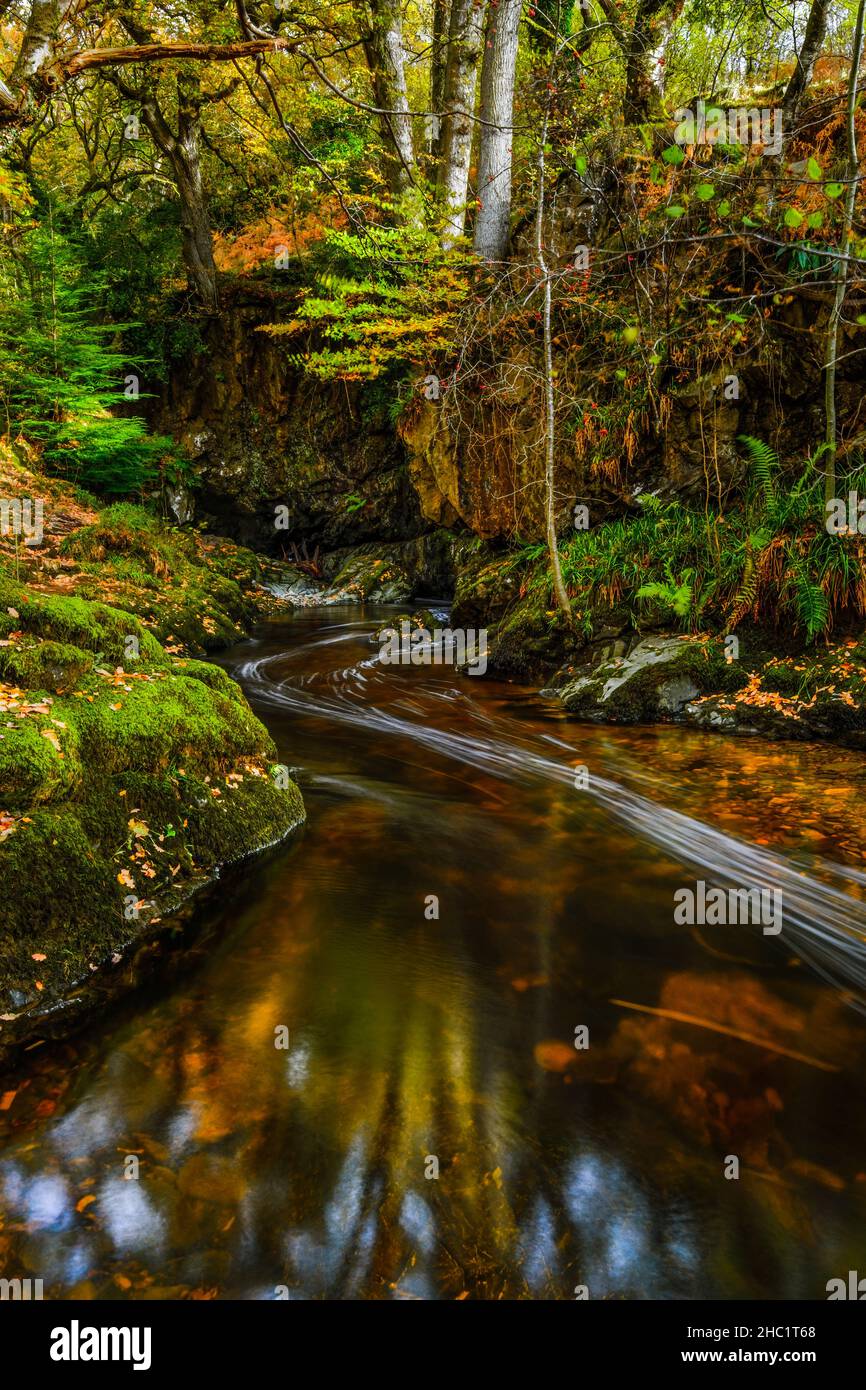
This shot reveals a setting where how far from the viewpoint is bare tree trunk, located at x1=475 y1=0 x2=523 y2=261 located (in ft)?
33.0

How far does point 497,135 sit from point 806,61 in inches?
171

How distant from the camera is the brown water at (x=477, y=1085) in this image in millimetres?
2105

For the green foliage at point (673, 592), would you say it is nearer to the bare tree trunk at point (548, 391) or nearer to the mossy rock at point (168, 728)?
the bare tree trunk at point (548, 391)

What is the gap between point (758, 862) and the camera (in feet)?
14.5

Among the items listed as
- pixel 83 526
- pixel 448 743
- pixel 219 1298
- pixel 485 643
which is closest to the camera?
pixel 219 1298

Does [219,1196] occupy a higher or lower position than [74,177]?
lower

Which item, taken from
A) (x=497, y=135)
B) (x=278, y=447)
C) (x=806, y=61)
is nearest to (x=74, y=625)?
(x=806, y=61)

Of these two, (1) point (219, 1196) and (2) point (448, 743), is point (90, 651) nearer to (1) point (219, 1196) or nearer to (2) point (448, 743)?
(2) point (448, 743)

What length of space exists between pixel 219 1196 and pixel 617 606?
279 inches

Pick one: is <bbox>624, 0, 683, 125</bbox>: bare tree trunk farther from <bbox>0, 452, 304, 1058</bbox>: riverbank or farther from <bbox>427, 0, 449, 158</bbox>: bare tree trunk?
<bbox>0, 452, 304, 1058</bbox>: riverbank

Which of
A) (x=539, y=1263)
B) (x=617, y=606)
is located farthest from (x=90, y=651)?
(x=617, y=606)

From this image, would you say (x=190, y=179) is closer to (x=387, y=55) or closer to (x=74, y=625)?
(x=387, y=55)

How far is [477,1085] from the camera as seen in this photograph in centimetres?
277

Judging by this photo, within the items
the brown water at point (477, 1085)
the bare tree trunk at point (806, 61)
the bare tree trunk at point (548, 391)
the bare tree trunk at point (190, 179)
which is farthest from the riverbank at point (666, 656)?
the bare tree trunk at point (190, 179)
